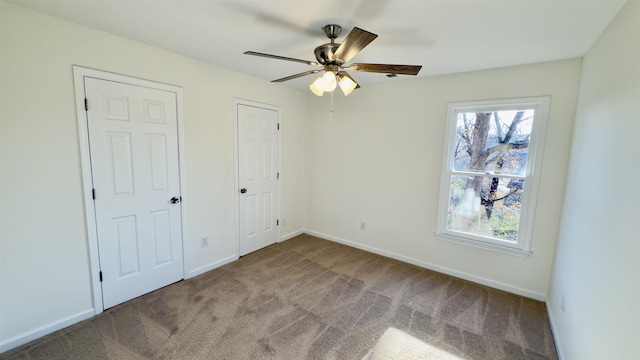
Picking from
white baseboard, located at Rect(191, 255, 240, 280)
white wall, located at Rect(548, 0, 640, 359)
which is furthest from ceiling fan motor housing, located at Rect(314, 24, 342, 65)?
white baseboard, located at Rect(191, 255, 240, 280)

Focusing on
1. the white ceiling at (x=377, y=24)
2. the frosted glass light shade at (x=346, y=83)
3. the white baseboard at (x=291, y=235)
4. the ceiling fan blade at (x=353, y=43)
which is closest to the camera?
the ceiling fan blade at (x=353, y=43)

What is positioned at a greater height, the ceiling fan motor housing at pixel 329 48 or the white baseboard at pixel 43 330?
the ceiling fan motor housing at pixel 329 48

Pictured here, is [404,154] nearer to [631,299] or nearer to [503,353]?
[503,353]

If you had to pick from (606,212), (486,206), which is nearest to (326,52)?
(606,212)

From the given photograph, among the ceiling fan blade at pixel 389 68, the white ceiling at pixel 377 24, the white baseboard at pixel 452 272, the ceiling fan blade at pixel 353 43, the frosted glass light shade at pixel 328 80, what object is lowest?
the white baseboard at pixel 452 272

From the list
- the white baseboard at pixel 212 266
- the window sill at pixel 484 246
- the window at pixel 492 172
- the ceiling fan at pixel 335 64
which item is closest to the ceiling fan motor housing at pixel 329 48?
the ceiling fan at pixel 335 64

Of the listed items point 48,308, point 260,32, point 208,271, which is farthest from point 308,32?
point 48,308

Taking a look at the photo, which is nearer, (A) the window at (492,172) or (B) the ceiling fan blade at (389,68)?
(B) the ceiling fan blade at (389,68)

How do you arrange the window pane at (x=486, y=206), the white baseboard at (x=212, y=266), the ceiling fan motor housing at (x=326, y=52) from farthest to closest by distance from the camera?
the white baseboard at (x=212, y=266) → the window pane at (x=486, y=206) → the ceiling fan motor housing at (x=326, y=52)

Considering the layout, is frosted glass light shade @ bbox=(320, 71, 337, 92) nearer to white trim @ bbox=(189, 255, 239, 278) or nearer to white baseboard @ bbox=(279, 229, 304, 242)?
white trim @ bbox=(189, 255, 239, 278)

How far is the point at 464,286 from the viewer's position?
2.90 meters

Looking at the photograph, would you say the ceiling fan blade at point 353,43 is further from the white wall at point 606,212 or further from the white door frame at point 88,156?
the white door frame at point 88,156

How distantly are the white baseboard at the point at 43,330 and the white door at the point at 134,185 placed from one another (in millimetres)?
161

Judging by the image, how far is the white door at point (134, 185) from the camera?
7.22 feet
